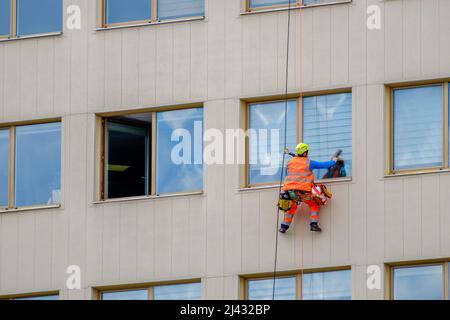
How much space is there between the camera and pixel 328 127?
60.7 meters

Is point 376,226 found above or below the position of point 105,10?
below

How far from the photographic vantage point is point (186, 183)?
202ft

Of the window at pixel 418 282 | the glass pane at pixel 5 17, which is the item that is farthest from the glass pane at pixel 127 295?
the glass pane at pixel 5 17

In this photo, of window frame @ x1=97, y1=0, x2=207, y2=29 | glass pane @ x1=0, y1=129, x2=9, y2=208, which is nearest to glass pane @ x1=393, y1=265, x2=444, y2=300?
window frame @ x1=97, y1=0, x2=207, y2=29

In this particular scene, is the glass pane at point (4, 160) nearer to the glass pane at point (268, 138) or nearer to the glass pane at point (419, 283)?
the glass pane at point (268, 138)

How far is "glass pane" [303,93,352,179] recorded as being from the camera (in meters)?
60.5

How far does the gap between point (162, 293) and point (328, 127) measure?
4.68 m

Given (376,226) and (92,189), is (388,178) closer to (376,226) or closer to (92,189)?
(376,226)

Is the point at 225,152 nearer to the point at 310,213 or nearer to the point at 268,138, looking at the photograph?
the point at 268,138

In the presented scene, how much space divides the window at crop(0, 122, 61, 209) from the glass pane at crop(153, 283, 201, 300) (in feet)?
10.6

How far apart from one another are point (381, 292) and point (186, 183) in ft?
16.4

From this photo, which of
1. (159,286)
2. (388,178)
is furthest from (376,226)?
(159,286)

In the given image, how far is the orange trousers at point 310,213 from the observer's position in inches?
2361
